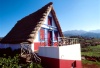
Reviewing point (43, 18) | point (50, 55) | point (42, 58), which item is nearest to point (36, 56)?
point (42, 58)

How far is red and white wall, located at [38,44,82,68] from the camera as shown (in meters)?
13.0

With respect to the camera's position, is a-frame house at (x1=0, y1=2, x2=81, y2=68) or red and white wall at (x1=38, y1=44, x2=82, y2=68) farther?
a-frame house at (x1=0, y1=2, x2=81, y2=68)

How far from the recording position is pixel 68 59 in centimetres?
1462

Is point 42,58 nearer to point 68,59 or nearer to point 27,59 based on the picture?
point 27,59

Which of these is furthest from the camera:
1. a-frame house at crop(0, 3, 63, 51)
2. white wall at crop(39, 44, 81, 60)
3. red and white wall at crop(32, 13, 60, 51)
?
red and white wall at crop(32, 13, 60, 51)

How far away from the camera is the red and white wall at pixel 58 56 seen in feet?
42.7

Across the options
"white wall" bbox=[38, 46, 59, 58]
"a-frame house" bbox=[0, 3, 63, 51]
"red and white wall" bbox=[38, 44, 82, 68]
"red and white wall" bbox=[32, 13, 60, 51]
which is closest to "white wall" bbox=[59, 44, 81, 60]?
"red and white wall" bbox=[38, 44, 82, 68]

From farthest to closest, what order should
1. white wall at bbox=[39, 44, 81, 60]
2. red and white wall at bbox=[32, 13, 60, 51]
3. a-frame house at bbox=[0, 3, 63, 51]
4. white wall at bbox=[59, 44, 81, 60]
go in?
1. red and white wall at bbox=[32, 13, 60, 51]
2. a-frame house at bbox=[0, 3, 63, 51]
3. white wall at bbox=[59, 44, 81, 60]
4. white wall at bbox=[39, 44, 81, 60]

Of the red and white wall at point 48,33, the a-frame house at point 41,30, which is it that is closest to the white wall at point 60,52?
the a-frame house at point 41,30

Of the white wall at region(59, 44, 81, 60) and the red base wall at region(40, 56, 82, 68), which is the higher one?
the white wall at region(59, 44, 81, 60)

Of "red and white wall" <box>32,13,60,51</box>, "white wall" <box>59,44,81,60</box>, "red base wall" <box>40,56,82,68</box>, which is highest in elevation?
"red and white wall" <box>32,13,60,51</box>

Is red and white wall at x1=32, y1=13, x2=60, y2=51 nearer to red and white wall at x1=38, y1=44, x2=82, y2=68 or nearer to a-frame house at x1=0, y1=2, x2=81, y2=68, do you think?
a-frame house at x1=0, y1=2, x2=81, y2=68

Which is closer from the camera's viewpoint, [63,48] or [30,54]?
[63,48]

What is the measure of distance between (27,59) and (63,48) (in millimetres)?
4134
